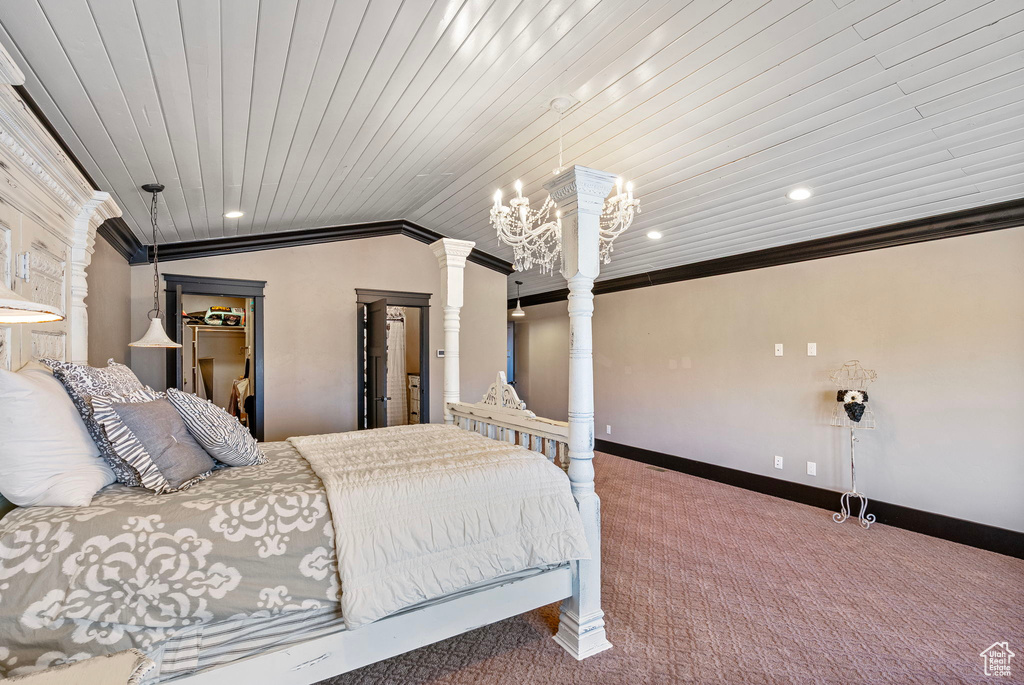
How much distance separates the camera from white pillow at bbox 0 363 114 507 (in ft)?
4.80

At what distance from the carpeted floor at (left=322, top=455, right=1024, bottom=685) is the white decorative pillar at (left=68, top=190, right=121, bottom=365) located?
2247mm

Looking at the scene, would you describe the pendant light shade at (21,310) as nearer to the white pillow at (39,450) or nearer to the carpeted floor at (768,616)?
the white pillow at (39,450)

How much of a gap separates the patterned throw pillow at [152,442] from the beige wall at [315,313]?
10.6 feet

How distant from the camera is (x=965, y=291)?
341cm

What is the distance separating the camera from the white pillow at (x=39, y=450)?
4.80 feet

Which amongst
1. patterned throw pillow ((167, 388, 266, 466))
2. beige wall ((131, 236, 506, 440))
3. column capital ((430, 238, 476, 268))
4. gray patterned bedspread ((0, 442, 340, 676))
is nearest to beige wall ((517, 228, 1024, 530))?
beige wall ((131, 236, 506, 440))

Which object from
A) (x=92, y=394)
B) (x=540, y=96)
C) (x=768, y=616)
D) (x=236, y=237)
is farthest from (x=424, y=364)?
(x=768, y=616)

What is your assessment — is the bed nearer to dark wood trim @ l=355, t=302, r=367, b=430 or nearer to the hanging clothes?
dark wood trim @ l=355, t=302, r=367, b=430

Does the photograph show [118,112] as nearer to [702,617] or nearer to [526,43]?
[526,43]

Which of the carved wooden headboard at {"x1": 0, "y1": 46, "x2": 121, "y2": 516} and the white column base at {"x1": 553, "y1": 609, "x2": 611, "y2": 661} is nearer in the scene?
the carved wooden headboard at {"x1": 0, "y1": 46, "x2": 121, "y2": 516}

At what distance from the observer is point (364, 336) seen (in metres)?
5.46

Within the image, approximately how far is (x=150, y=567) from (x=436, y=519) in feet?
2.88

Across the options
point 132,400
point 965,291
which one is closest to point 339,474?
point 132,400

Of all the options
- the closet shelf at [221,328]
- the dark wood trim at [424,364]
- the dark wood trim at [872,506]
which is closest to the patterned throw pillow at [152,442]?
the dark wood trim at [424,364]
